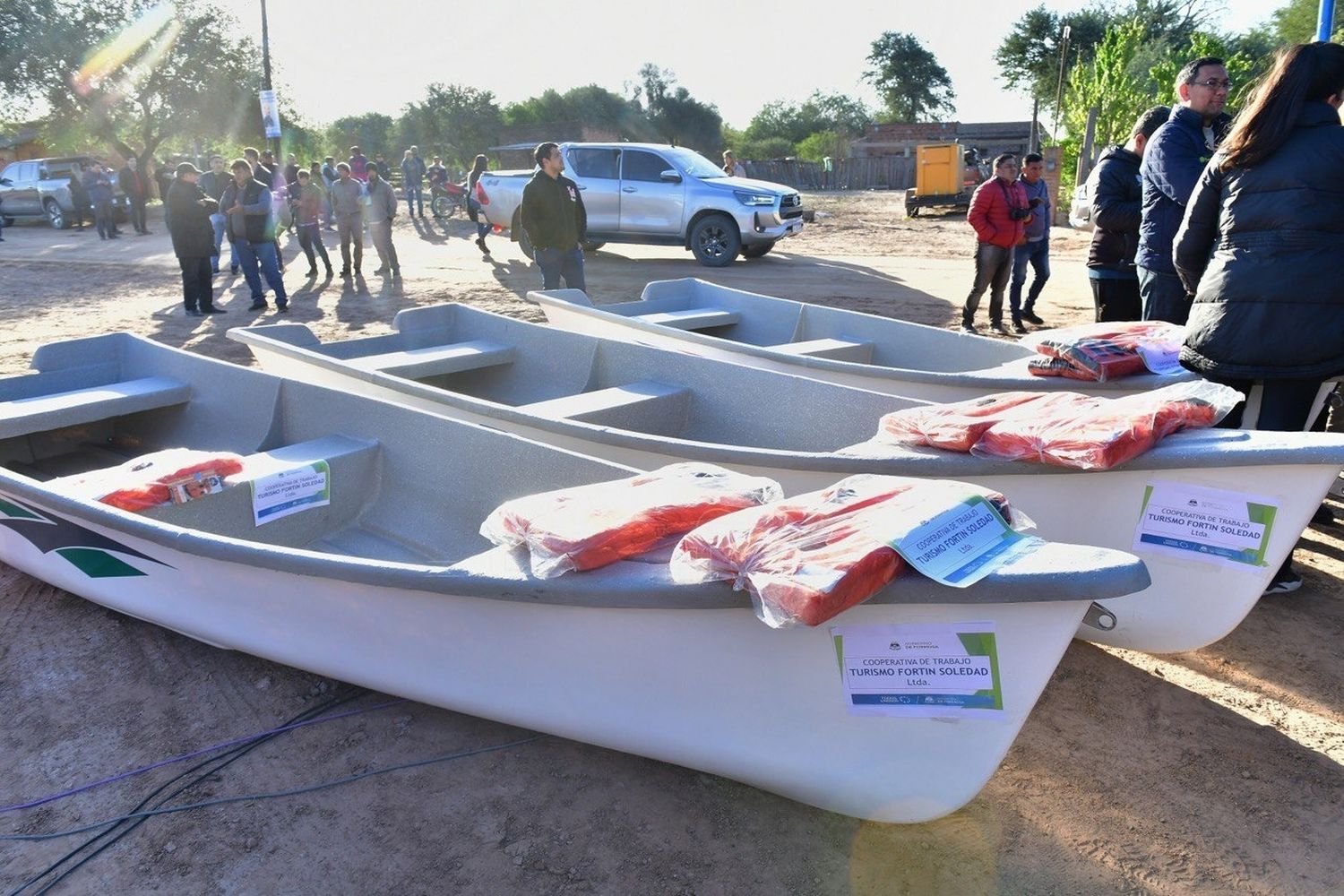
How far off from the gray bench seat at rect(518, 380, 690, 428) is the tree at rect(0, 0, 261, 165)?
30.4m

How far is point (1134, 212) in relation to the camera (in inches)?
218

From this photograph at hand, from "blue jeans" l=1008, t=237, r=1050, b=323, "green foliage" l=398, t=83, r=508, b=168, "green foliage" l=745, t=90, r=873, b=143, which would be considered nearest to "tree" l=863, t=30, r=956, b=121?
"green foliage" l=745, t=90, r=873, b=143

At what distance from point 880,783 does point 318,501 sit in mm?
2770

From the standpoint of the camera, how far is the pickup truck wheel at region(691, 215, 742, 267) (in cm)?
1375

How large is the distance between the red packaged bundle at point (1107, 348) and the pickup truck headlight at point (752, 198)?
9.49 metres

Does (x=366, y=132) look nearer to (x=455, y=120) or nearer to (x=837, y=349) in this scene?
(x=455, y=120)

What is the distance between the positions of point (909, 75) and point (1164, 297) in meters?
65.5

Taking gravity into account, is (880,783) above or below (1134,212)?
below

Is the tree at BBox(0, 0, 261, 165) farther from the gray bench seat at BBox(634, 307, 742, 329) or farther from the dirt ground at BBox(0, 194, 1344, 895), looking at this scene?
the dirt ground at BBox(0, 194, 1344, 895)

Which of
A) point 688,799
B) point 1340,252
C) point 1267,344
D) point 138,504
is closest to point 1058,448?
point 1267,344

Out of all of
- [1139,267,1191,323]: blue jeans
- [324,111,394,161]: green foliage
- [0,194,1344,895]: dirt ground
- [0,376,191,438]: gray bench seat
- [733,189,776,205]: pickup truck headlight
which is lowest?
[0,194,1344,895]: dirt ground

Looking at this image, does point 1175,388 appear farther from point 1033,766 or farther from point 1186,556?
point 1033,766

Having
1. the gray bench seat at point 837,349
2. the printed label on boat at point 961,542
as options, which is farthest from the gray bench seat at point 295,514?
the printed label on boat at point 961,542

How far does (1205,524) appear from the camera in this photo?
3.04 meters
